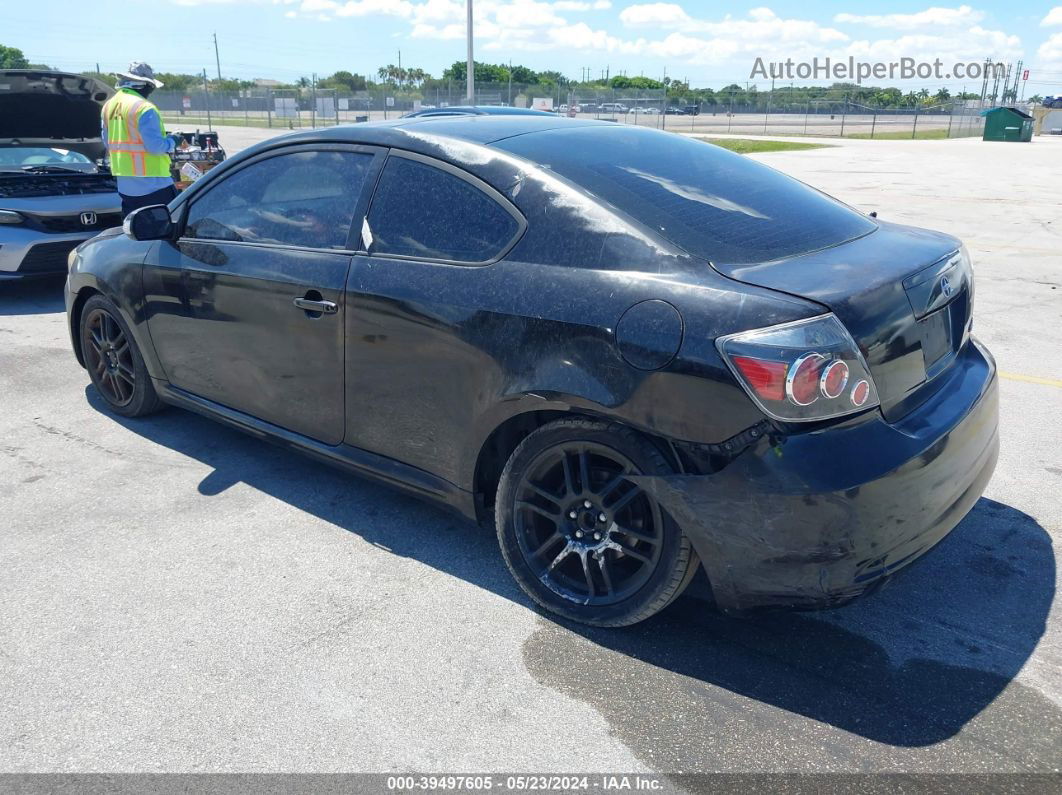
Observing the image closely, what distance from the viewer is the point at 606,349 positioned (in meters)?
2.67

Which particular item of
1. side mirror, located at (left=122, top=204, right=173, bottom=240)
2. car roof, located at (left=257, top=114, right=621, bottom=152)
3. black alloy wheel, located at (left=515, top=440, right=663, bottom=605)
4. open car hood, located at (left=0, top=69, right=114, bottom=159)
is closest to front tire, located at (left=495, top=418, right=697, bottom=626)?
black alloy wheel, located at (left=515, top=440, right=663, bottom=605)

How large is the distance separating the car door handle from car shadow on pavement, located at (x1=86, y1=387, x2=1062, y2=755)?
0.94 m

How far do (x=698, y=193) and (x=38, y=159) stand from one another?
7.96 meters

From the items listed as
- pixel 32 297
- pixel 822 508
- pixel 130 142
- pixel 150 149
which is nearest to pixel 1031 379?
pixel 822 508

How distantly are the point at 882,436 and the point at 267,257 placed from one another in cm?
255

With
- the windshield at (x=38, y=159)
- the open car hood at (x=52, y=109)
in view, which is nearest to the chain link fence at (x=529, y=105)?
the open car hood at (x=52, y=109)

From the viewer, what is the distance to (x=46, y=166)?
845cm

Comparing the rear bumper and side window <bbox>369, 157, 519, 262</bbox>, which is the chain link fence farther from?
the rear bumper

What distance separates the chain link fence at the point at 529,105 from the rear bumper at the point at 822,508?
42028 millimetres

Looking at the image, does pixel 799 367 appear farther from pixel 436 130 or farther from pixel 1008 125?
pixel 1008 125

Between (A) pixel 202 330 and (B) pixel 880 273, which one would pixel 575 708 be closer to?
(B) pixel 880 273

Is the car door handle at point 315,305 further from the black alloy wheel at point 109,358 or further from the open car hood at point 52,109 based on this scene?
the open car hood at point 52,109

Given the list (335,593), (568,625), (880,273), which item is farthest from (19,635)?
(880,273)

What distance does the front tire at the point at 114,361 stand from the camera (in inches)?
185
